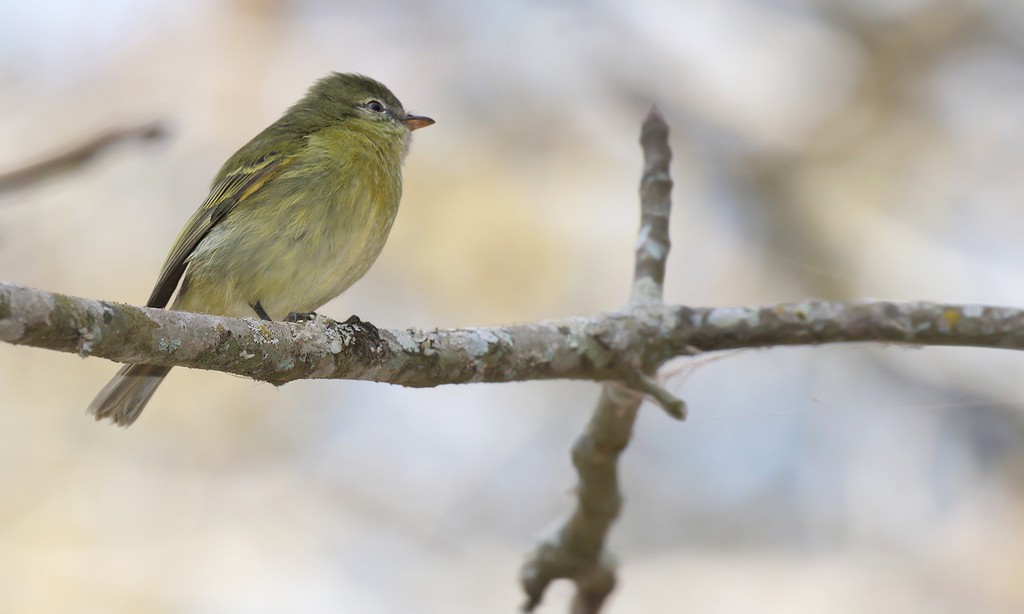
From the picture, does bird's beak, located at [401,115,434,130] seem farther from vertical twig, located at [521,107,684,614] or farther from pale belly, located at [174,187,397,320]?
vertical twig, located at [521,107,684,614]

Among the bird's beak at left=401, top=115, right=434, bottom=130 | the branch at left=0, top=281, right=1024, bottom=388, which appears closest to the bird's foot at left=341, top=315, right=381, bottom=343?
the branch at left=0, top=281, right=1024, bottom=388

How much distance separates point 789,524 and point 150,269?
3.94m

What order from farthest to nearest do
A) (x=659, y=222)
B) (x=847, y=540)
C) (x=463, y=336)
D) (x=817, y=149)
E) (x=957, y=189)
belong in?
(x=817, y=149) < (x=957, y=189) < (x=847, y=540) < (x=659, y=222) < (x=463, y=336)

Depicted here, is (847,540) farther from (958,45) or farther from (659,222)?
(958,45)

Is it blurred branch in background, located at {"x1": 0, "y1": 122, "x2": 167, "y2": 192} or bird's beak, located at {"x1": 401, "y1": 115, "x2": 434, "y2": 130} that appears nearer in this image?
blurred branch in background, located at {"x1": 0, "y1": 122, "x2": 167, "y2": 192}

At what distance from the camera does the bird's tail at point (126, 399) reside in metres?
3.56

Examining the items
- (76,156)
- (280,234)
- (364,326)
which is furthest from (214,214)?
(76,156)

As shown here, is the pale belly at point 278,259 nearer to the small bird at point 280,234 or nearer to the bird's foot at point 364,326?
the small bird at point 280,234

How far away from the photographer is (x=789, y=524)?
5707 millimetres

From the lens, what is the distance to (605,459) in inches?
144

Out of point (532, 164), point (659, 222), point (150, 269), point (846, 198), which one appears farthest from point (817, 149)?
point (150, 269)

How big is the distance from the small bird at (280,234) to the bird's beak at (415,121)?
1.37ft

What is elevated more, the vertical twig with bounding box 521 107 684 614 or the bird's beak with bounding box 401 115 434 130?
the bird's beak with bounding box 401 115 434 130

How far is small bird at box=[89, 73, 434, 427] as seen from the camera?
369 cm
